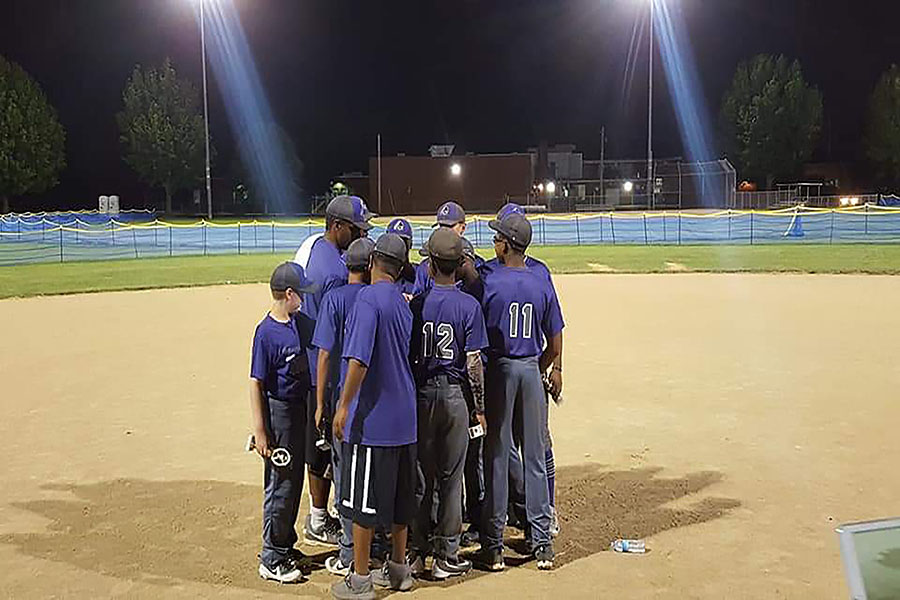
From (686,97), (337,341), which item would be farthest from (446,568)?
(686,97)

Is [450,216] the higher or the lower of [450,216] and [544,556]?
the higher

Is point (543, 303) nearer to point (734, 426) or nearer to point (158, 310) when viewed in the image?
point (734, 426)

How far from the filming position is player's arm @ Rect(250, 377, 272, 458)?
199 inches

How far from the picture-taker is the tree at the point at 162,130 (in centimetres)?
6994

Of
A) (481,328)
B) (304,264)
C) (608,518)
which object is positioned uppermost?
(304,264)

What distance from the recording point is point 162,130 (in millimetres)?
69875

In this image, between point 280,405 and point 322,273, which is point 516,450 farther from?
point 322,273

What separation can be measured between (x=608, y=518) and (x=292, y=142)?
7717 centimetres

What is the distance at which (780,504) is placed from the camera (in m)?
6.41

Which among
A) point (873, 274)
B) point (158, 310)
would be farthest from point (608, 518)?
point (873, 274)

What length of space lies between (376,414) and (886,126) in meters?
74.2

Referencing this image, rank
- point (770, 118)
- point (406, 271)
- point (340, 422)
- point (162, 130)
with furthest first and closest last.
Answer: point (770, 118)
point (162, 130)
point (406, 271)
point (340, 422)

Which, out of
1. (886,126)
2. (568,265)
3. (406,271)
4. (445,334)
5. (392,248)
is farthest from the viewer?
(886,126)

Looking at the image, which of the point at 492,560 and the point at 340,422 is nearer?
the point at 340,422
